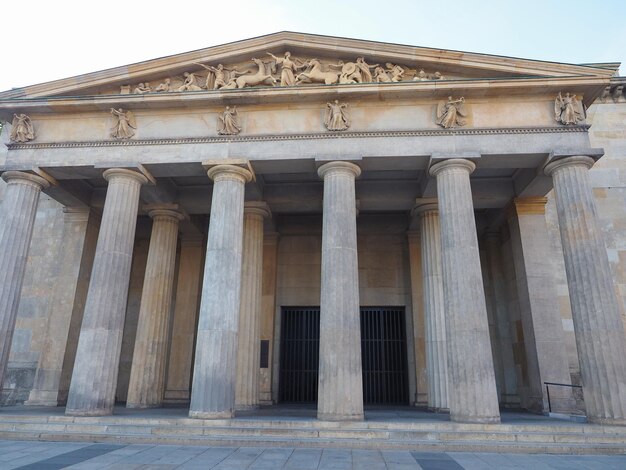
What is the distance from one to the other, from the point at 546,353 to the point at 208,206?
51.5 feet

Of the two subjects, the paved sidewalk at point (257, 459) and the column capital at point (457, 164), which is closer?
the paved sidewalk at point (257, 459)

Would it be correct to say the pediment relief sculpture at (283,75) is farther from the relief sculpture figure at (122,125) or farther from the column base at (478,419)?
the column base at (478,419)

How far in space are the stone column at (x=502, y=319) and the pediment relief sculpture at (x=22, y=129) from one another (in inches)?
827

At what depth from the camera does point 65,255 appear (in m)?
20.6

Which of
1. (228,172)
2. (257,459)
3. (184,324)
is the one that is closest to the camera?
(257,459)

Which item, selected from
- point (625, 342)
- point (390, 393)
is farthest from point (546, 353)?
point (390, 393)

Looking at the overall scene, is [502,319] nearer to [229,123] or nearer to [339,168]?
[339,168]

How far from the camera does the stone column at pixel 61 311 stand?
18672mm

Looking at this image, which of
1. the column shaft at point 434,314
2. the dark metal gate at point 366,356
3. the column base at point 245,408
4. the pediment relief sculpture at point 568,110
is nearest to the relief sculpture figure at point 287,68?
the column shaft at point 434,314

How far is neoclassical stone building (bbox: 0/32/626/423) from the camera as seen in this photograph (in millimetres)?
14398

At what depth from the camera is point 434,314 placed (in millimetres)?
18344

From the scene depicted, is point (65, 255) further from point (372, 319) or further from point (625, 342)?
point (625, 342)

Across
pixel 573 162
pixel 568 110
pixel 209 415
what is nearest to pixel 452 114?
pixel 568 110

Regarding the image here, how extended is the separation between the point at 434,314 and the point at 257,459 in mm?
10422
